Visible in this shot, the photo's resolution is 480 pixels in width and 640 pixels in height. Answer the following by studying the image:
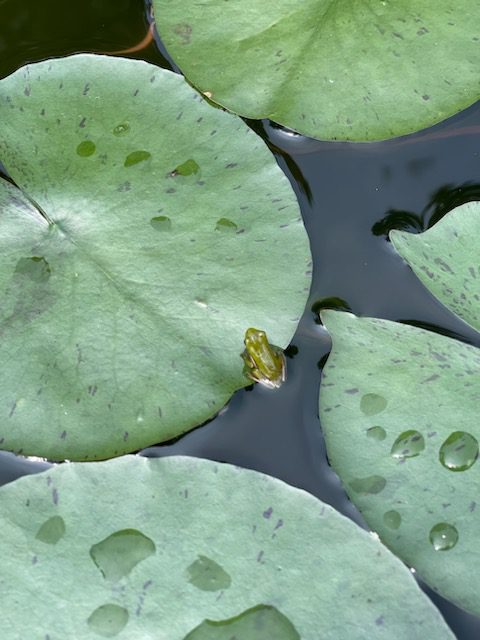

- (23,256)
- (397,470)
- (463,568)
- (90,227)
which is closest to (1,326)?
(23,256)

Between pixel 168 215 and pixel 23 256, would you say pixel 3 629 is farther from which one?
pixel 168 215

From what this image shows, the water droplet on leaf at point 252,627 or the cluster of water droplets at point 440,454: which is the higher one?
the cluster of water droplets at point 440,454

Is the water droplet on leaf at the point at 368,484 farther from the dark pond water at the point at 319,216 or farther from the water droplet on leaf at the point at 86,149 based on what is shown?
the water droplet on leaf at the point at 86,149

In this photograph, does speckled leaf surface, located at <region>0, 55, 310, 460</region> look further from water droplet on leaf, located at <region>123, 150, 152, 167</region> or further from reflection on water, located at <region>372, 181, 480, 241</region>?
reflection on water, located at <region>372, 181, 480, 241</region>

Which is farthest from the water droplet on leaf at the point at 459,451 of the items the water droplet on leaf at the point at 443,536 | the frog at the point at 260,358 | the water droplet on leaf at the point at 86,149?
the water droplet on leaf at the point at 86,149

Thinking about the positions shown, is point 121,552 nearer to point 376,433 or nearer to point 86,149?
point 376,433

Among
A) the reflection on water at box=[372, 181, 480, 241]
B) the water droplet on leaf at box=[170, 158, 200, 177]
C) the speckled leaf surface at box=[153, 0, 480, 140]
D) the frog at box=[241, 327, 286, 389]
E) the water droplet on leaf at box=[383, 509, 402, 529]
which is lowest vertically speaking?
the water droplet on leaf at box=[383, 509, 402, 529]

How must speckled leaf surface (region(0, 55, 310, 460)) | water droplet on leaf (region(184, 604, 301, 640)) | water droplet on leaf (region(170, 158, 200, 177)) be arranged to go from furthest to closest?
water droplet on leaf (region(170, 158, 200, 177))
speckled leaf surface (region(0, 55, 310, 460))
water droplet on leaf (region(184, 604, 301, 640))

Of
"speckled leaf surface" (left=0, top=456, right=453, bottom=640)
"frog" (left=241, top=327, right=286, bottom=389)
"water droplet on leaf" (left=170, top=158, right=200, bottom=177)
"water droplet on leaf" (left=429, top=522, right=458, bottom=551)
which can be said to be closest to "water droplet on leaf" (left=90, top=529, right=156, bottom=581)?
"speckled leaf surface" (left=0, top=456, right=453, bottom=640)
